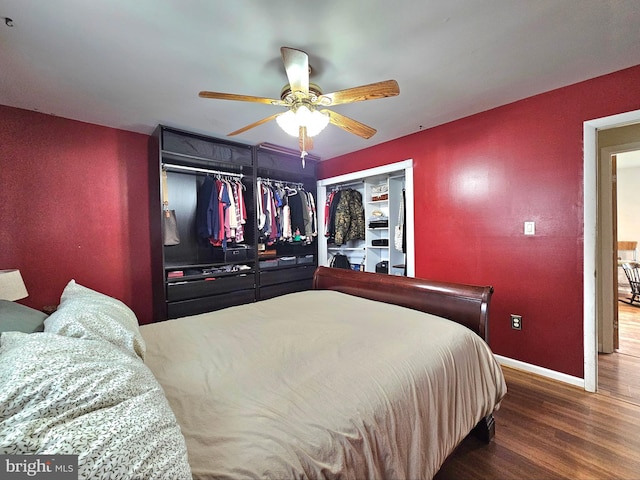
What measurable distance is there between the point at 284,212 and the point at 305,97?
211 centimetres

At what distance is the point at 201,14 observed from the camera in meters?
1.37

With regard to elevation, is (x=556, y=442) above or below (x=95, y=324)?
below

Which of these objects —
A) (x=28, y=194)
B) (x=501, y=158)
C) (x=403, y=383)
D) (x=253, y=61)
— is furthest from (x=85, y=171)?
(x=501, y=158)

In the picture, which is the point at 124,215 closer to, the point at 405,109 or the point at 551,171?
the point at 405,109

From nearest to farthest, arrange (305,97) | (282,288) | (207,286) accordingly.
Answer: (305,97), (207,286), (282,288)

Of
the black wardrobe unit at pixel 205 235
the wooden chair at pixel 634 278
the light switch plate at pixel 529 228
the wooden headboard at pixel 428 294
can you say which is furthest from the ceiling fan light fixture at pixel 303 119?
the wooden chair at pixel 634 278

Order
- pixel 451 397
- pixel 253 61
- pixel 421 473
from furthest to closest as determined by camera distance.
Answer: pixel 253 61 < pixel 451 397 < pixel 421 473

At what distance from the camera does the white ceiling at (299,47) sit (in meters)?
1.35

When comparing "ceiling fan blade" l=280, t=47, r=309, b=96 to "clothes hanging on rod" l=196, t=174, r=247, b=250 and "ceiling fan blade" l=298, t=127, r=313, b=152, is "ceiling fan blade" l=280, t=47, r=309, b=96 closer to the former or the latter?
"ceiling fan blade" l=298, t=127, r=313, b=152

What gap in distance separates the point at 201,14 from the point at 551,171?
2677 millimetres

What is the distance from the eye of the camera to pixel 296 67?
4.74 ft

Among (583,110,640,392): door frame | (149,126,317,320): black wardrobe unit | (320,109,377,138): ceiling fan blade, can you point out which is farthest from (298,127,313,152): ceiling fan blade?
(583,110,640,392): door frame

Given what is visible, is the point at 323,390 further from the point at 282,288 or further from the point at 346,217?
the point at 346,217

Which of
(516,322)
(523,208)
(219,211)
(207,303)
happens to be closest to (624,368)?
(516,322)
